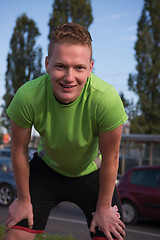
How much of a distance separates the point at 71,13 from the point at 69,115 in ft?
99.7

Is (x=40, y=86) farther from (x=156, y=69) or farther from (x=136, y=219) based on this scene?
(x=156, y=69)

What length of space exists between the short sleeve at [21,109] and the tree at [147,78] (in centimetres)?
2553

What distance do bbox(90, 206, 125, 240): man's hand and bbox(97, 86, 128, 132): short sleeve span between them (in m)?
0.66

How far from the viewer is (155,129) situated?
27.9 metres

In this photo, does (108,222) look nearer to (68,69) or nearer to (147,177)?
(68,69)

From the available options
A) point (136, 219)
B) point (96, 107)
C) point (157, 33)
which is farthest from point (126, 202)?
point (157, 33)

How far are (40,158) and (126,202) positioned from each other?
6.61m

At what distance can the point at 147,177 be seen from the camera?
363 inches

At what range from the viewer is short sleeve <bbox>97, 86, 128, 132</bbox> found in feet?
8.21

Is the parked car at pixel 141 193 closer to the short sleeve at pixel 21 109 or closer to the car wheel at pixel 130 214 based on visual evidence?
the car wheel at pixel 130 214

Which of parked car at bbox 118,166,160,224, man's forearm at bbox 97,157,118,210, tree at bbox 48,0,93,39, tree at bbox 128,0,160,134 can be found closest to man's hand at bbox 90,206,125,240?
man's forearm at bbox 97,157,118,210

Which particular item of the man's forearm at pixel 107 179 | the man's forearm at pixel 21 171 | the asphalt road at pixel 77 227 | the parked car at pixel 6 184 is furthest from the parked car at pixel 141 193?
the man's forearm at pixel 21 171

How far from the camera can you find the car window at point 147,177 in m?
9.02

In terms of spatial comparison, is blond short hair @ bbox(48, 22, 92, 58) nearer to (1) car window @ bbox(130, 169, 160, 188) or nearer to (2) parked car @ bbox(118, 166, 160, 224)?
(2) parked car @ bbox(118, 166, 160, 224)
